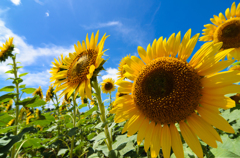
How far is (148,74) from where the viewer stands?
6.04 ft

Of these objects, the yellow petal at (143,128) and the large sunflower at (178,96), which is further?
the yellow petal at (143,128)

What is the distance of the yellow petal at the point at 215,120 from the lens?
140 cm

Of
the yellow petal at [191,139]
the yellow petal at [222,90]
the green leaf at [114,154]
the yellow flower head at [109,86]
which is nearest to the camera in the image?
the yellow petal at [222,90]

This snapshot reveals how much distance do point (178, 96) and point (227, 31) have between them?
11.8 ft

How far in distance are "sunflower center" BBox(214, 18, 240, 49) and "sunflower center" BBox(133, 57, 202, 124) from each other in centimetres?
308

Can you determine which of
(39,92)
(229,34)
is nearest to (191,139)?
(229,34)

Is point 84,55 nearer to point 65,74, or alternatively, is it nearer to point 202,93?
point 65,74

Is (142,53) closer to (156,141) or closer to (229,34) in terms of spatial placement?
(156,141)

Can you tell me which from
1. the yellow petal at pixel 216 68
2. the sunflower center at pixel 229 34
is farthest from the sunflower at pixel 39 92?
the sunflower center at pixel 229 34

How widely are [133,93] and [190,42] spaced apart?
3.10 feet

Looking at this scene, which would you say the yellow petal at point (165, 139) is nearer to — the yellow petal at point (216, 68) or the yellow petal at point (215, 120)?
the yellow petal at point (215, 120)

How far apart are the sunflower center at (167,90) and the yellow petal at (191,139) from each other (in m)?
0.13

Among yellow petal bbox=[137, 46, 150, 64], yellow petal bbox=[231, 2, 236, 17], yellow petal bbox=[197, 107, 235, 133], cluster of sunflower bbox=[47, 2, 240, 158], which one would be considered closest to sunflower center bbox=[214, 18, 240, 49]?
yellow petal bbox=[231, 2, 236, 17]

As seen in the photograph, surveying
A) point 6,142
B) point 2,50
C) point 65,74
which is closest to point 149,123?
point 65,74
